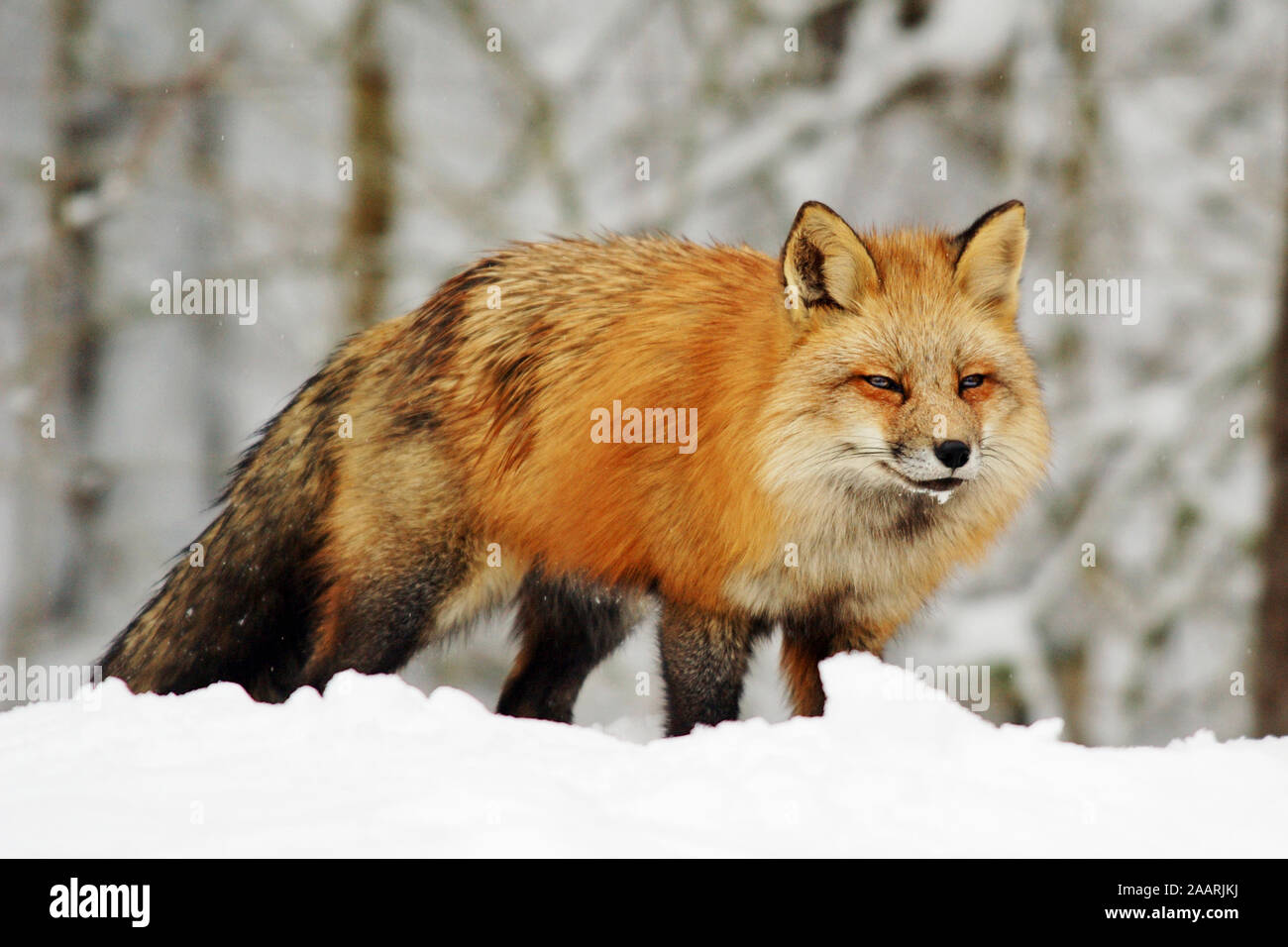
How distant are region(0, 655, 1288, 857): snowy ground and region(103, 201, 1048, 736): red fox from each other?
0.83 metres

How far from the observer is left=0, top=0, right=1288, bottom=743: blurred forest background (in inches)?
417

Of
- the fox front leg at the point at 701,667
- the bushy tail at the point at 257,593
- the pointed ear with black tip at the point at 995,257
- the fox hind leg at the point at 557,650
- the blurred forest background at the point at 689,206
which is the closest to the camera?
the pointed ear with black tip at the point at 995,257

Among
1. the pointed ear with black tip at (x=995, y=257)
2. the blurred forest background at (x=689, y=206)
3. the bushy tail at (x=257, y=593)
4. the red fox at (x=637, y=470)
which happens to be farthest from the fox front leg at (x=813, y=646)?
the blurred forest background at (x=689, y=206)

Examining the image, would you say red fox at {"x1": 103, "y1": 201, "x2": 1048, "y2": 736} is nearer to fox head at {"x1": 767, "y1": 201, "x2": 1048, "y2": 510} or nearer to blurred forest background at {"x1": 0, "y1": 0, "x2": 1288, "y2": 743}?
fox head at {"x1": 767, "y1": 201, "x2": 1048, "y2": 510}

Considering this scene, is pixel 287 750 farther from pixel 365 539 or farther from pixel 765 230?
pixel 765 230

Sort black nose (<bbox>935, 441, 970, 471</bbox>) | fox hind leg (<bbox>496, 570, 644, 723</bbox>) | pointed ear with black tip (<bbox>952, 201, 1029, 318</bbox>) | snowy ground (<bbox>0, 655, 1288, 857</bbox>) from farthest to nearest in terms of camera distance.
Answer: fox hind leg (<bbox>496, 570, 644, 723</bbox>) → pointed ear with black tip (<bbox>952, 201, 1029, 318</bbox>) → black nose (<bbox>935, 441, 970, 471</bbox>) → snowy ground (<bbox>0, 655, 1288, 857</bbox>)

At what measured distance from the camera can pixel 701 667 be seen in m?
4.92

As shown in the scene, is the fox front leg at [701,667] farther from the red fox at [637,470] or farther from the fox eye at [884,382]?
the fox eye at [884,382]

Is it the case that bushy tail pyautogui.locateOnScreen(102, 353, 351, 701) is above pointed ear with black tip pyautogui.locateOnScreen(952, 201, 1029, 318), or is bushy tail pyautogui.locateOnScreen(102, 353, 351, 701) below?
below

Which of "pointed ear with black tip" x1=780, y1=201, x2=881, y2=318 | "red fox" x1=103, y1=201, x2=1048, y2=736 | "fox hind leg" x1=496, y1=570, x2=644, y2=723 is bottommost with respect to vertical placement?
"fox hind leg" x1=496, y1=570, x2=644, y2=723

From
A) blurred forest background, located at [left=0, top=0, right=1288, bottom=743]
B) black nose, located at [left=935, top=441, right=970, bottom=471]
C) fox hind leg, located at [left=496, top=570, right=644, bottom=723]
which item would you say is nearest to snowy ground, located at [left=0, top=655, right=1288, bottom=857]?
black nose, located at [left=935, top=441, right=970, bottom=471]

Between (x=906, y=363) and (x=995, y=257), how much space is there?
70 centimetres

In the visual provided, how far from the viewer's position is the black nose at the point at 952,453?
14.0 ft

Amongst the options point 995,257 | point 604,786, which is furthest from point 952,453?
point 604,786
